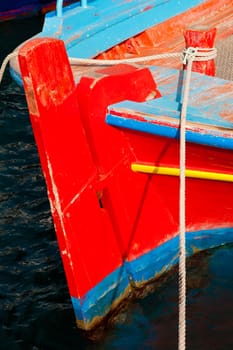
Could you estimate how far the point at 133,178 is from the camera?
4.20 m

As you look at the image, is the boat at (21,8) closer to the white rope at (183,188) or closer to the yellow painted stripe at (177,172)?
the white rope at (183,188)

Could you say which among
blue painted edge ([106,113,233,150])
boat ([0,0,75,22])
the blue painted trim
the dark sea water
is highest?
the blue painted trim

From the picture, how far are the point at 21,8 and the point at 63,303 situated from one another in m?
8.94

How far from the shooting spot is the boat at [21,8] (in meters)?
12.4

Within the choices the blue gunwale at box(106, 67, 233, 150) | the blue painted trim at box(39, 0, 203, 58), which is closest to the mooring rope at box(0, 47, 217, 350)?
the blue gunwale at box(106, 67, 233, 150)

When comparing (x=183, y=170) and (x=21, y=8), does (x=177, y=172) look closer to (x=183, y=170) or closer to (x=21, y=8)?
(x=183, y=170)

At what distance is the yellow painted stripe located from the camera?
13.6ft

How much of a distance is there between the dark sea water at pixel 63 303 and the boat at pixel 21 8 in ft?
23.4

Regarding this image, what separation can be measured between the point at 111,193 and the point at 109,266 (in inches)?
18.1

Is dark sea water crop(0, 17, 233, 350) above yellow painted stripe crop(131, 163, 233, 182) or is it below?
below

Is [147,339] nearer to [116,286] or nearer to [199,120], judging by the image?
[116,286]

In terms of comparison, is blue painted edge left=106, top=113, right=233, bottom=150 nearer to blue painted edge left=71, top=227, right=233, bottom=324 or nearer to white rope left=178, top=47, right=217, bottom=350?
white rope left=178, top=47, right=217, bottom=350

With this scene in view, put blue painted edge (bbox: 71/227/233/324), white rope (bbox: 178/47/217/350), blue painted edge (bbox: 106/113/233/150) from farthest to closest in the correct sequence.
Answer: blue painted edge (bbox: 71/227/233/324) → blue painted edge (bbox: 106/113/233/150) → white rope (bbox: 178/47/217/350)

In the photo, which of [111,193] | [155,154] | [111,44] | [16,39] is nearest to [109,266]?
[111,193]
